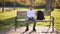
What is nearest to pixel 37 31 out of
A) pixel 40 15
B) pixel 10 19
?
pixel 40 15

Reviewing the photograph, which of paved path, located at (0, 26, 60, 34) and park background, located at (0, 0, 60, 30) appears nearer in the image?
paved path, located at (0, 26, 60, 34)

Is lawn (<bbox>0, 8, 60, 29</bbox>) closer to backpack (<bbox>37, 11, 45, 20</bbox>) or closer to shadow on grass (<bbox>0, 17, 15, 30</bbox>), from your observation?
shadow on grass (<bbox>0, 17, 15, 30</bbox>)

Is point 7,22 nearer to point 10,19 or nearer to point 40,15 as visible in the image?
point 10,19

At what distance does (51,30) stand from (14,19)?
1699 millimetres

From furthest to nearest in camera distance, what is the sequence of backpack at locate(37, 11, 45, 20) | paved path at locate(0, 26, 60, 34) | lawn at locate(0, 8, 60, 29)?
lawn at locate(0, 8, 60, 29) → backpack at locate(37, 11, 45, 20) → paved path at locate(0, 26, 60, 34)

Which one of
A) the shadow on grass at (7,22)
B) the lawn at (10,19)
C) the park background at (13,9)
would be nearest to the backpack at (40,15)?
the park background at (13,9)

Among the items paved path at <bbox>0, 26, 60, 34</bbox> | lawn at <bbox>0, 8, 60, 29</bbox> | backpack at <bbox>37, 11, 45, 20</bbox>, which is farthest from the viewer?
lawn at <bbox>0, 8, 60, 29</bbox>

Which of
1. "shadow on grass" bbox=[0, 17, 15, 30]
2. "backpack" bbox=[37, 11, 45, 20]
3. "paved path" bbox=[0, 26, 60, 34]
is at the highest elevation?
"backpack" bbox=[37, 11, 45, 20]

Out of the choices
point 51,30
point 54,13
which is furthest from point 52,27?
point 54,13

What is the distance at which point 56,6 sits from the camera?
9.84 m

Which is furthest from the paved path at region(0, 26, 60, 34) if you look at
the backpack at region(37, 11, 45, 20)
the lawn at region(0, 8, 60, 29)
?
the backpack at region(37, 11, 45, 20)

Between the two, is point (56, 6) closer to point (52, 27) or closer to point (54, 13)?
point (54, 13)

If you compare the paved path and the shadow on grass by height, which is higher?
the shadow on grass

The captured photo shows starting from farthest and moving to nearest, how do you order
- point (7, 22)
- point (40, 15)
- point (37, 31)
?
point (7, 22) → point (40, 15) → point (37, 31)
